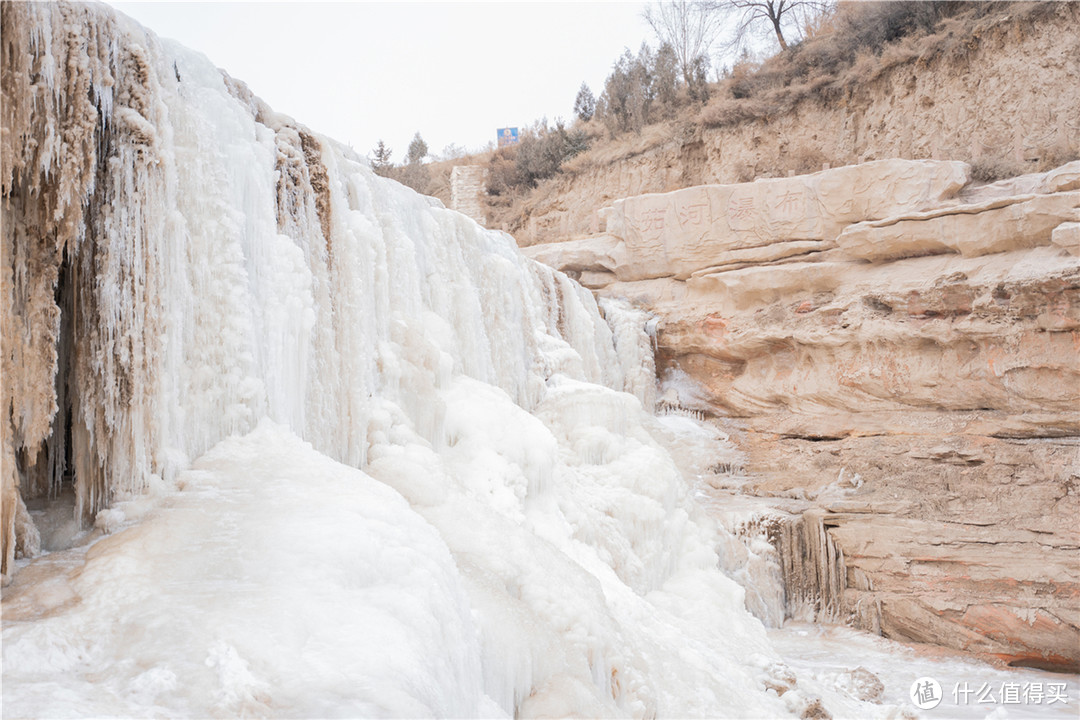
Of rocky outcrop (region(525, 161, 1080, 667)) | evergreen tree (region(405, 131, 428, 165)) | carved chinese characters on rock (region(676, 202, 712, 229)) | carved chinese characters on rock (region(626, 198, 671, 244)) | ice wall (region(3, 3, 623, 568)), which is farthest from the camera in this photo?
evergreen tree (region(405, 131, 428, 165))

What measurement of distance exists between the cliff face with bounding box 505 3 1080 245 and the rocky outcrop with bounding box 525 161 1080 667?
229 centimetres

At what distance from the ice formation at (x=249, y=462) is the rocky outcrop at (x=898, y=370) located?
2.71m

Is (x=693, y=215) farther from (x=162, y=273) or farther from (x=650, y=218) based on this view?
(x=162, y=273)

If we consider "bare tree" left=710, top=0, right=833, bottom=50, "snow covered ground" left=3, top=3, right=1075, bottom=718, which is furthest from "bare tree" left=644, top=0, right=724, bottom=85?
"snow covered ground" left=3, top=3, right=1075, bottom=718

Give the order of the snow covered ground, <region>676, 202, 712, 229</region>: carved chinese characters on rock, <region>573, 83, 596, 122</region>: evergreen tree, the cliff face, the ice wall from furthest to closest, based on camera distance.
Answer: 1. <region>573, 83, 596, 122</region>: evergreen tree
2. <region>676, 202, 712, 229</region>: carved chinese characters on rock
3. the cliff face
4. the ice wall
5. the snow covered ground

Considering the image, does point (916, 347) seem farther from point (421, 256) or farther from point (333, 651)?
point (333, 651)

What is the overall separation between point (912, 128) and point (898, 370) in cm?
541

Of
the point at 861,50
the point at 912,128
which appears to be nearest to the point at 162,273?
the point at 912,128

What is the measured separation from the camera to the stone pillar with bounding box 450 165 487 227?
64.8ft

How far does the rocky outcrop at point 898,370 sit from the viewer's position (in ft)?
24.5

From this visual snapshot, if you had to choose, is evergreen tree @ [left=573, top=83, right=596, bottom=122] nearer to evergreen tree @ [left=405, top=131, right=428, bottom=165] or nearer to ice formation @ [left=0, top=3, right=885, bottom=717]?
evergreen tree @ [left=405, top=131, right=428, bottom=165]

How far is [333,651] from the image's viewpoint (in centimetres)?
234

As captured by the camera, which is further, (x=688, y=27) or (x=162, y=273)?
(x=688, y=27)

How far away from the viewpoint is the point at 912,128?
1262 cm
